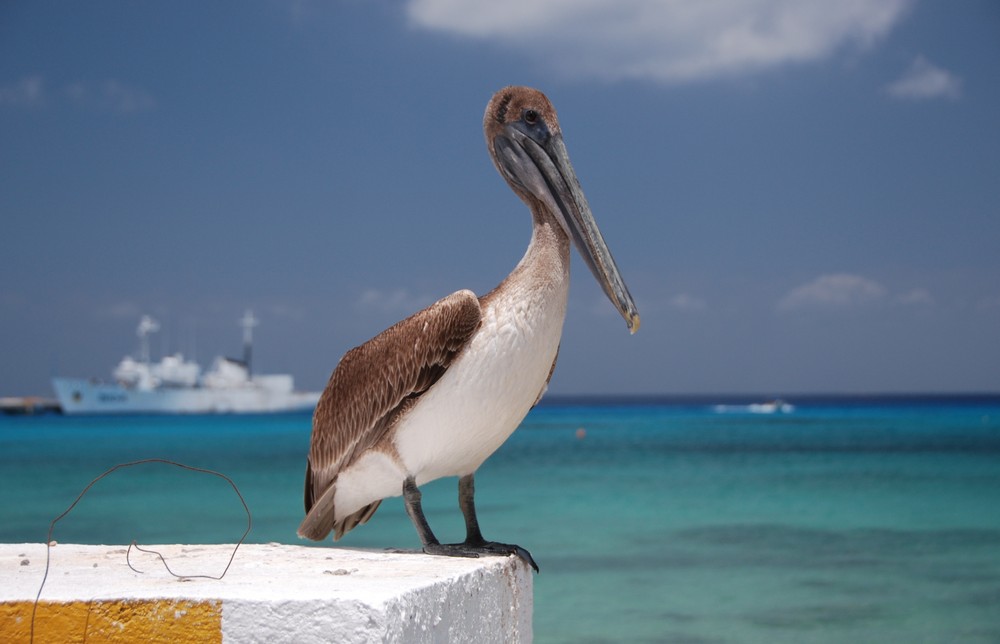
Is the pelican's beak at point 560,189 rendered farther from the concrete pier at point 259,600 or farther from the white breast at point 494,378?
the concrete pier at point 259,600

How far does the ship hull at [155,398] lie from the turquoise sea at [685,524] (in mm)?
32984

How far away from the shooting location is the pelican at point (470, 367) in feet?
10.4

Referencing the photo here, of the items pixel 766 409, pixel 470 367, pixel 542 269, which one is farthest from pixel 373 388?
pixel 766 409

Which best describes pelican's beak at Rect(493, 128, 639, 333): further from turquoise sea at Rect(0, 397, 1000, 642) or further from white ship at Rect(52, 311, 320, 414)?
white ship at Rect(52, 311, 320, 414)

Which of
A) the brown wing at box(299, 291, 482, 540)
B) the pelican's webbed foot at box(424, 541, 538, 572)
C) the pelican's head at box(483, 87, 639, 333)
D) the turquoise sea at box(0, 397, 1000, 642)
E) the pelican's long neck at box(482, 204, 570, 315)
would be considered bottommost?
the turquoise sea at box(0, 397, 1000, 642)

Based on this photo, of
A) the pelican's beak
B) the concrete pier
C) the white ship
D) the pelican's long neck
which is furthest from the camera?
the white ship

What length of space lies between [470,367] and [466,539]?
574 mm

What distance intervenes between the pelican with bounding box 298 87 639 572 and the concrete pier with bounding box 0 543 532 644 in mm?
488

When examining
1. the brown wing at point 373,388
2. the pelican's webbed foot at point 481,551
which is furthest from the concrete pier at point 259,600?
the brown wing at point 373,388

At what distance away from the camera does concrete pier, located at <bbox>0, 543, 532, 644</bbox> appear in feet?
6.54

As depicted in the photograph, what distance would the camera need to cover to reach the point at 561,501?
65.6ft

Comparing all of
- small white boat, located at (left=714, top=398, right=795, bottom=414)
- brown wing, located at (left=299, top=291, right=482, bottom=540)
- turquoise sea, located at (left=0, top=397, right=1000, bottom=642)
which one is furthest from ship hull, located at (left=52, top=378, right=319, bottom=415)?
brown wing, located at (left=299, top=291, right=482, bottom=540)

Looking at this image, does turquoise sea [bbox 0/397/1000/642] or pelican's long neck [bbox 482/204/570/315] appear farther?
turquoise sea [bbox 0/397/1000/642]

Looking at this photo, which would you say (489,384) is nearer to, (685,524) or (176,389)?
(685,524)
